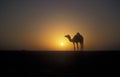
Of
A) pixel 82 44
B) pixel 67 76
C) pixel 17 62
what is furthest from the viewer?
pixel 82 44

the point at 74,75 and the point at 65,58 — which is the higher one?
the point at 65,58

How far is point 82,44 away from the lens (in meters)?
Result: 26.0

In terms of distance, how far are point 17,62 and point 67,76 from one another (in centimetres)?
368

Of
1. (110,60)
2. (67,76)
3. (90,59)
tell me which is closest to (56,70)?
(67,76)

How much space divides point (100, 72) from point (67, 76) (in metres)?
2.14

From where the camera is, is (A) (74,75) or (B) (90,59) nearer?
(A) (74,75)

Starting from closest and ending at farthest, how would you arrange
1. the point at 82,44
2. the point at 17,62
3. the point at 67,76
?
the point at 67,76, the point at 17,62, the point at 82,44

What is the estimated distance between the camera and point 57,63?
1673 cm

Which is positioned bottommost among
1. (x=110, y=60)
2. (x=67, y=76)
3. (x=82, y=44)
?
(x=67, y=76)

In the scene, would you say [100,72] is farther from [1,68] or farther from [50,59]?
[1,68]

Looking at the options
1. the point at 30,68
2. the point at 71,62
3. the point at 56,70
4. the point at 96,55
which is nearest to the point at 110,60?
the point at 96,55

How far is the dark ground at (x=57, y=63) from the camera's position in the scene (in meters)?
15.9

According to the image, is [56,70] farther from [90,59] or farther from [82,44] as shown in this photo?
[82,44]

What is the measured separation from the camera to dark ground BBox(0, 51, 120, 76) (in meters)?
15.9
